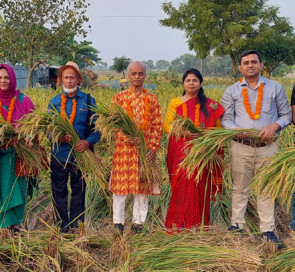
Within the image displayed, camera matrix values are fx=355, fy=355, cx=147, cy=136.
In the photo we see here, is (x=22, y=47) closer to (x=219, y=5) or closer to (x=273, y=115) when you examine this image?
(x=219, y=5)

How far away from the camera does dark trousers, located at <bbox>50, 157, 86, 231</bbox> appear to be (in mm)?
2719

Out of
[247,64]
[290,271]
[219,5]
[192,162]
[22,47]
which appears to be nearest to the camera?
[290,271]

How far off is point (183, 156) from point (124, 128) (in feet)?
1.61

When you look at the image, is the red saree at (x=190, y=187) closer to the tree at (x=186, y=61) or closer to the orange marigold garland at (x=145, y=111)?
the orange marigold garland at (x=145, y=111)

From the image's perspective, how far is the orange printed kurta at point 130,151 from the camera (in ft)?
8.98

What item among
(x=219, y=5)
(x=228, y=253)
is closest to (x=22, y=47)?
(x=219, y=5)

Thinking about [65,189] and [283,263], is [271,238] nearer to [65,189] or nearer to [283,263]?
[283,263]

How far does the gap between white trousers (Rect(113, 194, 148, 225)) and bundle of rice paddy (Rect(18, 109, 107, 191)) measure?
180 millimetres

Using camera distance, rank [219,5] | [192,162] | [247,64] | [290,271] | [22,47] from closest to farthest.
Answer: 1. [290,271]
2. [192,162]
3. [247,64]
4. [22,47]
5. [219,5]

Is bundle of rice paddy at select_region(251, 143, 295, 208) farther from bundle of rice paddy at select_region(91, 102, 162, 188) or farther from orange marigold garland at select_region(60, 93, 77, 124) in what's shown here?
orange marigold garland at select_region(60, 93, 77, 124)

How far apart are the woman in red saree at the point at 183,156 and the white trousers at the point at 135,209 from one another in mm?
245

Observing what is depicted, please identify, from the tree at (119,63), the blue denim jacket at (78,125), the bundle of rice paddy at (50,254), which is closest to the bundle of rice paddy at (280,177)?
the bundle of rice paddy at (50,254)

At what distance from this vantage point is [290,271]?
2084 millimetres

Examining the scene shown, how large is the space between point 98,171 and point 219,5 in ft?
60.5
